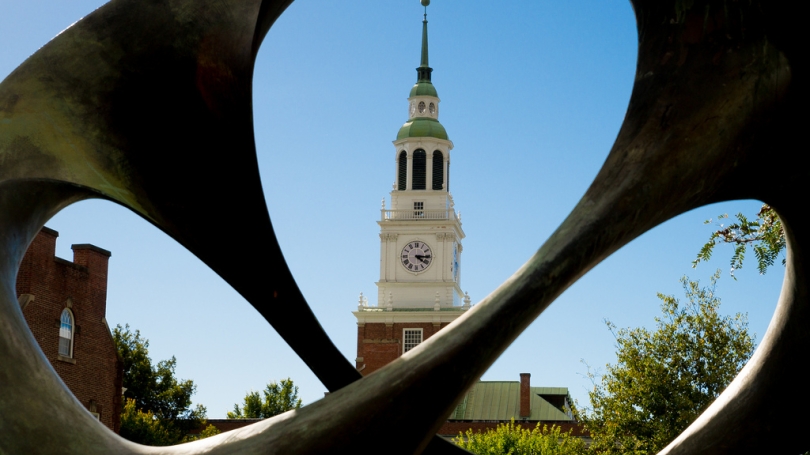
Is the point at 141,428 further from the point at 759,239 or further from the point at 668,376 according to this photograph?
the point at 759,239

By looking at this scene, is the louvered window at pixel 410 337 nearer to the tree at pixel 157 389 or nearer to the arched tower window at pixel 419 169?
the arched tower window at pixel 419 169

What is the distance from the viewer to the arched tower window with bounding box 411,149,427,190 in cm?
8238

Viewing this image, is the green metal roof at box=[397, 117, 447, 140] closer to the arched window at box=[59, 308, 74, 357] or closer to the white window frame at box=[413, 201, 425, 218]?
the white window frame at box=[413, 201, 425, 218]

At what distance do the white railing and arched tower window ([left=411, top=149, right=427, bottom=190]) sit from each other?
6.74 feet

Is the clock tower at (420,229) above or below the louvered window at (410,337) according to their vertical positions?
above

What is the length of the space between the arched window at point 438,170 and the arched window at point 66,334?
5131 centimetres

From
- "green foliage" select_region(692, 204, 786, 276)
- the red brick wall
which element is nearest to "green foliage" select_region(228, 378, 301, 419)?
the red brick wall

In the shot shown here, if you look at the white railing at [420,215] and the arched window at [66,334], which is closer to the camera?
the arched window at [66,334]

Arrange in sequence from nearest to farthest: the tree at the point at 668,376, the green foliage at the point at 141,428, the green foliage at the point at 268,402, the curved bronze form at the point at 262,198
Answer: the curved bronze form at the point at 262,198
the tree at the point at 668,376
the green foliage at the point at 141,428
the green foliage at the point at 268,402

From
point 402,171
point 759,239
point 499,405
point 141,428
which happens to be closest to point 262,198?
point 759,239

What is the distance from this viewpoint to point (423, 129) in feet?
265

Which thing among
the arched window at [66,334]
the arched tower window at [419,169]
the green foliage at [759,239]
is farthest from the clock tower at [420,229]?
the green foliage at [759,239]

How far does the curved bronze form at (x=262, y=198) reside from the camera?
634 centimetres

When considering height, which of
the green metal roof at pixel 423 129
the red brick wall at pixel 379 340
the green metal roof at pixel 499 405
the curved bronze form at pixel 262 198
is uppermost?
the green metal roof at pixel 423 129
